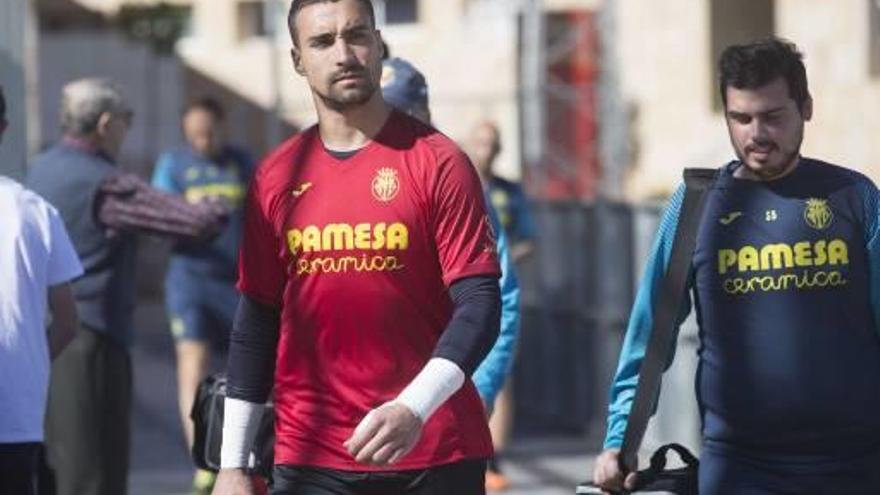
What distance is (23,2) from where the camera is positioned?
27.6 ft

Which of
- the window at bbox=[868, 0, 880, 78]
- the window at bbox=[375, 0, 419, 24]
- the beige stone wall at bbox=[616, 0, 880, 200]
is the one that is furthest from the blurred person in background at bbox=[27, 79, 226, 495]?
the window at bbox=[375, 0, 419, 24]

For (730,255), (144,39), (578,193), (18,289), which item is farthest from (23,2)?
(144,39)

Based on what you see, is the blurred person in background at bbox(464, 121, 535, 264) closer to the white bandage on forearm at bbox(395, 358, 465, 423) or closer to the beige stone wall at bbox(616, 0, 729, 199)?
the beige stone wall at bbox(616, 0, 729, 199)

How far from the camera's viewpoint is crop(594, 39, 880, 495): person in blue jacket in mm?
5426

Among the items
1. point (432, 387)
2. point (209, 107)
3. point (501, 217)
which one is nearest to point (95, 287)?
point (432, 387)

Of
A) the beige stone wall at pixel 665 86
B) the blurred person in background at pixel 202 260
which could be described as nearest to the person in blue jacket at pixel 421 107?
the blurred person in background at pixel 202 260

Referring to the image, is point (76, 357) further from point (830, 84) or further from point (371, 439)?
point (830, 84)

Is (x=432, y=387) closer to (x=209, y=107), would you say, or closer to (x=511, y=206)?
(x=209, y=107)

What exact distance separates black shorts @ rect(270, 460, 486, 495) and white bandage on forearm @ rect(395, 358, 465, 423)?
0.86 ft

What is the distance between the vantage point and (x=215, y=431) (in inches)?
230

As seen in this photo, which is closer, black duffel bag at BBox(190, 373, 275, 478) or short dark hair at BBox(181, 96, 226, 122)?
black duffel bag at BBox(190, 373, 275, 478)

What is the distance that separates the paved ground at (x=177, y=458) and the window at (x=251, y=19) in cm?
1543

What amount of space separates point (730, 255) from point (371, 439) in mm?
1108

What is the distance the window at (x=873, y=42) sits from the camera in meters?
15.0
